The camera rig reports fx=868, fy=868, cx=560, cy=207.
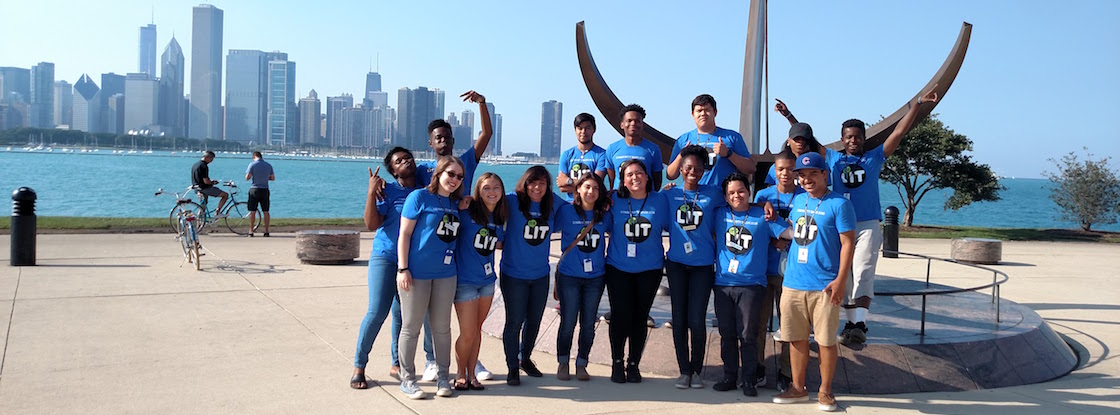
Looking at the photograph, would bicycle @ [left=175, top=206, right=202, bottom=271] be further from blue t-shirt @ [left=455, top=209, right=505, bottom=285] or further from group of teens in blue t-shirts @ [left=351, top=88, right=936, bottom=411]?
blue t-shirt @ [left=455, top=209, right=505, bottom=285]

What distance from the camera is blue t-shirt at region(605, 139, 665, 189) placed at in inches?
238

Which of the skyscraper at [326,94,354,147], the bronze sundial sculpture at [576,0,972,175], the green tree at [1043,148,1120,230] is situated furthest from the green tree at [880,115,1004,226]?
the skyscraper at [326,94,354,147]

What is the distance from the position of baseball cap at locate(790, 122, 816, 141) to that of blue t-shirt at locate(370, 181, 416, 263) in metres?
2.60

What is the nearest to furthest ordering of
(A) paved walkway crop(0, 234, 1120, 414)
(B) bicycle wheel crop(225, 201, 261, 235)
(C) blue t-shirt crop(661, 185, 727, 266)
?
1. (A) paved walkway crop(0, 234, 1120, 414)
2. (C) blue t-shirt crop(661, 185, 727, 266)
3. (B) bicycle wheel crop(225, 201, 261, 235)

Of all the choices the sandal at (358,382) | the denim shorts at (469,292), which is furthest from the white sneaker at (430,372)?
the denim shorts at (469,292)

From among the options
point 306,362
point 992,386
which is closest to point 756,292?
point 992,386

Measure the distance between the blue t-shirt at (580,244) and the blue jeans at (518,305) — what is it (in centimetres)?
19

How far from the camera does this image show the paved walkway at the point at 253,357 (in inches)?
196

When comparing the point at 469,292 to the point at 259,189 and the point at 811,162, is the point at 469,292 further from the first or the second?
the point at 259,189

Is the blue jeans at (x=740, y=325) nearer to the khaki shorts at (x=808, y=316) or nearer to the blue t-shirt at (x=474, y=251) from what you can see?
the khaki shorts at (x=808, y=316)

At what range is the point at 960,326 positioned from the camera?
22.2 ft

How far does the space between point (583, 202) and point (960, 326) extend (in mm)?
3391

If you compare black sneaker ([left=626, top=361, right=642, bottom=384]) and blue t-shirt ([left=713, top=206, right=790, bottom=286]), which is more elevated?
blue t-shirt ([left=713, top=206, right=790, bottom=286])

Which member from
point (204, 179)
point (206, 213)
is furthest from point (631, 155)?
point (206, 213)
